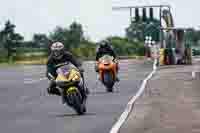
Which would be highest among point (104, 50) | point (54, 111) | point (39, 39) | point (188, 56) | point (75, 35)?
point (104, 50)

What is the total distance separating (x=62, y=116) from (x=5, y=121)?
1.42 meters

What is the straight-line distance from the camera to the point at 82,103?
21.0 metres

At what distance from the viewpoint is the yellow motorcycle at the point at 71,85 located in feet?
68.5

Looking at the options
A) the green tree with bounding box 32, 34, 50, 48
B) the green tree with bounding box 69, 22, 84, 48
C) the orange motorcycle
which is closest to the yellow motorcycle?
the orange motorcycle

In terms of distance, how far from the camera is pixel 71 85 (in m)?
21.0

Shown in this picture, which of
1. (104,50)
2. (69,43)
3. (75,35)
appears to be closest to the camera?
(104,50)

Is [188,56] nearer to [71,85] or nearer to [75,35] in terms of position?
[71,85]

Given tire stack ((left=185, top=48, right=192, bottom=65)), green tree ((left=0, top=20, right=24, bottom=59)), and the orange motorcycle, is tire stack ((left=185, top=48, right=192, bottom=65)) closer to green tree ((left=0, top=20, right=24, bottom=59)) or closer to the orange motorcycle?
the orange motorcycle

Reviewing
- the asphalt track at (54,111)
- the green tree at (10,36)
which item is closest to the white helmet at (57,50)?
the asphalt track at (54,111)

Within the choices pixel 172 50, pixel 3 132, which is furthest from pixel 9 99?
pixel 172 50

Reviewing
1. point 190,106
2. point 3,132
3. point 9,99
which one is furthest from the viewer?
point 9,99

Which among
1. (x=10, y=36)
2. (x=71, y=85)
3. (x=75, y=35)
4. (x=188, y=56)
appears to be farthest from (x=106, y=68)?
(x=75, y=35)

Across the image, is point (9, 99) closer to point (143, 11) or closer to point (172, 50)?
point (172, 50)

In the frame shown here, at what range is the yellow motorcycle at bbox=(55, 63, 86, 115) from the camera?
2089 centimetres
